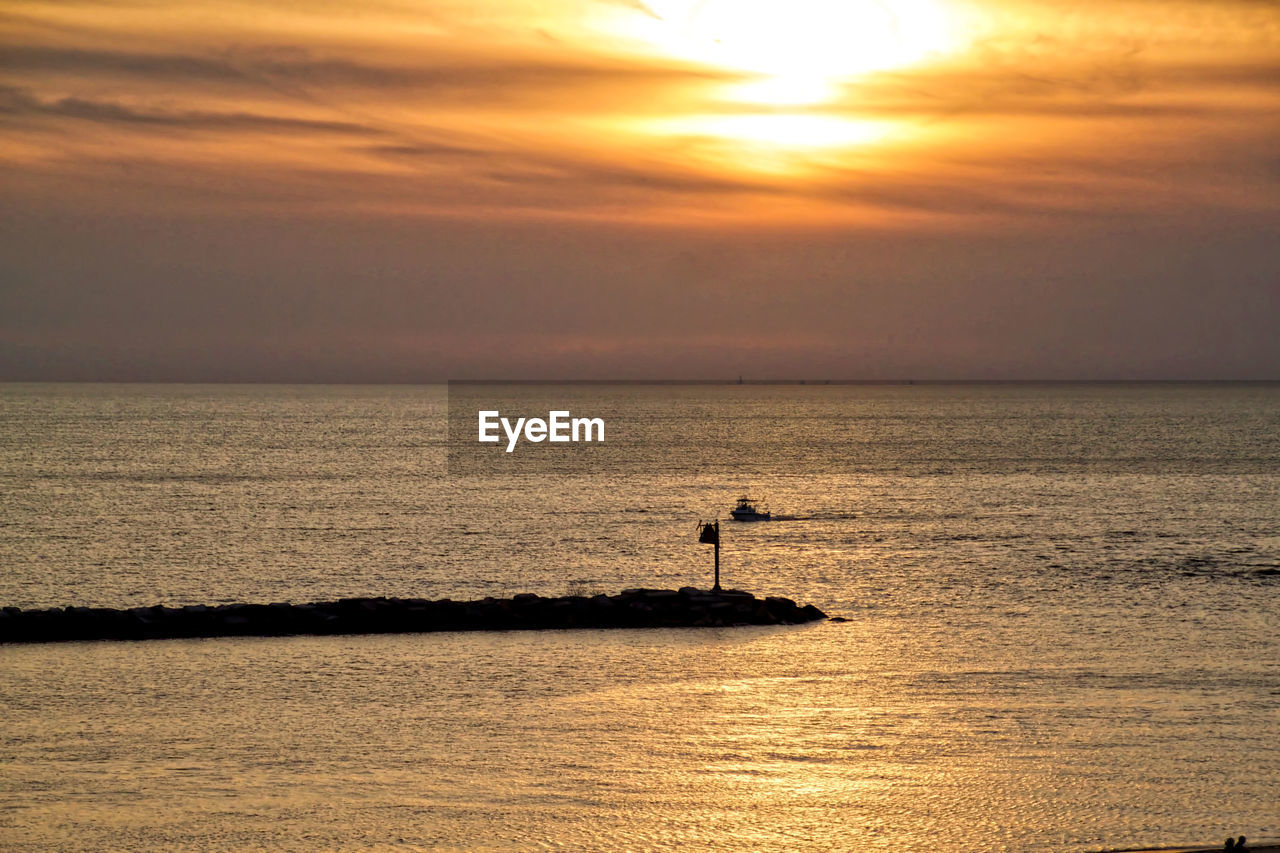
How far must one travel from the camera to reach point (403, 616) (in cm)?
4619

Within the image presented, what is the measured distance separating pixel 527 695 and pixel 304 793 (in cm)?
1004

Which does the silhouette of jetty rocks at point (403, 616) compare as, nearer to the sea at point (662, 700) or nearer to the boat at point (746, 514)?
the sea at point (662, 700)

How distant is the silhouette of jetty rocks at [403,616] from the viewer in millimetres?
43406

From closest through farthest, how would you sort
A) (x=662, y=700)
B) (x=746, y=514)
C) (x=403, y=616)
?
(x=662, y=700) → (x=403, y=616) → (x=746, y=514)

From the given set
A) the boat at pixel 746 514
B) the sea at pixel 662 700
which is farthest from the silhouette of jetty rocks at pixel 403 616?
the boat at pixel 746 514

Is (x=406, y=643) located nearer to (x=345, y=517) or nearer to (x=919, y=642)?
(x=919, y=642)

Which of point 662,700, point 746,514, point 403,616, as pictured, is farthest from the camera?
point 746,514

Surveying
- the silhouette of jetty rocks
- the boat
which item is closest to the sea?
the silhouette of jetty rocks

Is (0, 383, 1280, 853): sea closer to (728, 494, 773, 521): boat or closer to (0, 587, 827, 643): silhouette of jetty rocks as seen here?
(0, 587, 827, 643): silhouette of jetty rocks

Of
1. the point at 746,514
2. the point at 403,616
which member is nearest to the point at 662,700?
the point at 403,616

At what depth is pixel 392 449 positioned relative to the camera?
186m

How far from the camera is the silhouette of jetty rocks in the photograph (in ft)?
142

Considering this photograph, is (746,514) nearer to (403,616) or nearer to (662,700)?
(403,616)

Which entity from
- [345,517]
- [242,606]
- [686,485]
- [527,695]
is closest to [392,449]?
[686,485]
